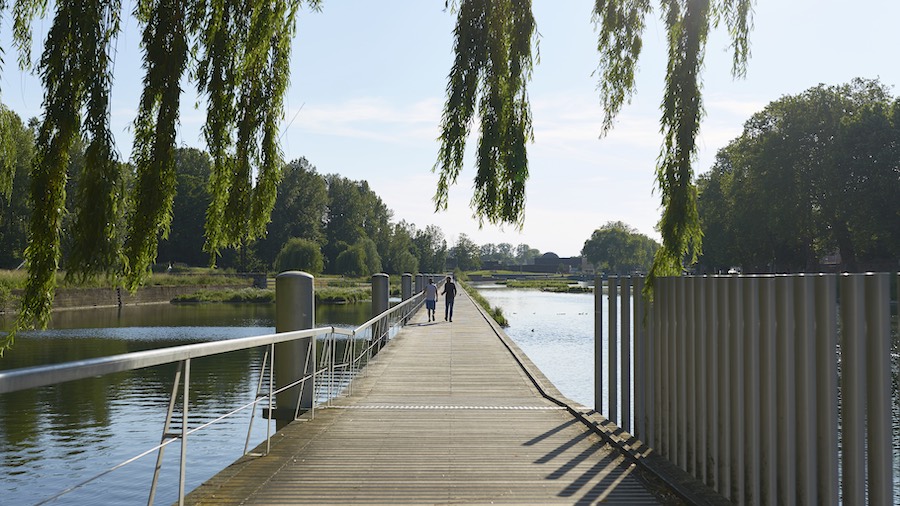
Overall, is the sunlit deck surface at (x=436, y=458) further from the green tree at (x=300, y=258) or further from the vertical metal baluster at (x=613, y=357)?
the green tree at (x=300, y=258)

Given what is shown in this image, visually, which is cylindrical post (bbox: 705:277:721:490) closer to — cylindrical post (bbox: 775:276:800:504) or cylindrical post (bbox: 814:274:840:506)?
cylindrical post (bbox: 775:276:800:504)

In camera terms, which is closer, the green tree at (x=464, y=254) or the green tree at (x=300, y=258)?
the green tree at (x=300, y=258)

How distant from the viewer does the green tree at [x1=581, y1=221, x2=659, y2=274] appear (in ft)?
570

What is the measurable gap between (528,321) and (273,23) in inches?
1290

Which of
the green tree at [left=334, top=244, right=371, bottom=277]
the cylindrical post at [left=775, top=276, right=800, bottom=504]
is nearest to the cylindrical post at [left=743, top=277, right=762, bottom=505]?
the cylindrical post at [left=775, top=276, right=800, bottom=504]

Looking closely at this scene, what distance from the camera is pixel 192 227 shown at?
8325 centimetres

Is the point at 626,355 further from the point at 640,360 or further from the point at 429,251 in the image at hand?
the point at 429,251

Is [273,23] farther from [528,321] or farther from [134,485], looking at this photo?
[528,321]

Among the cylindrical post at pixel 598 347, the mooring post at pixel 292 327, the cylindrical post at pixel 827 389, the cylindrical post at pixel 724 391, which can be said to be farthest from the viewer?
the cylindrical post at pixel 598 347

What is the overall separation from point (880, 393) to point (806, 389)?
48 centimetres

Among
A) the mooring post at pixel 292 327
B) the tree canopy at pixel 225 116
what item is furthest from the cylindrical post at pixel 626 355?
the mooring post at pixel 292 327

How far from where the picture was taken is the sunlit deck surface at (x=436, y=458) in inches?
204

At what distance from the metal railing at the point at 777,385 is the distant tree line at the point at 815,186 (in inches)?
1815

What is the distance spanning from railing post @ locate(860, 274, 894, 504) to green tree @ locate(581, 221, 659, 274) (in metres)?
168
